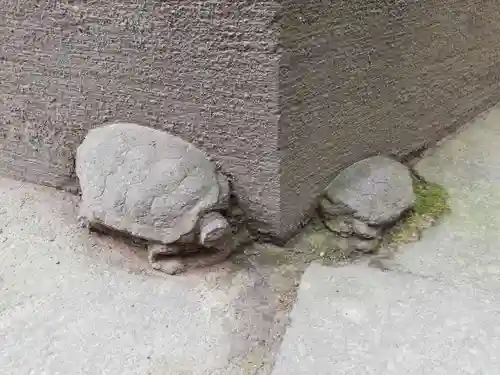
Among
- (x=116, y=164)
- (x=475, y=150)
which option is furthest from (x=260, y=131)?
(x=475, y=150)

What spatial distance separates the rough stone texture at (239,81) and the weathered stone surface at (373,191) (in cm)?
5

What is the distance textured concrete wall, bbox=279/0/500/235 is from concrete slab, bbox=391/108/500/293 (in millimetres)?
96

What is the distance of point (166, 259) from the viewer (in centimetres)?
150

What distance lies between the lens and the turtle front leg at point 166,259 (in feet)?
4.81

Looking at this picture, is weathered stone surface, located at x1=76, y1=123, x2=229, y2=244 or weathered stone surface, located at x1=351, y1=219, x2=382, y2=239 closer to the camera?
weathered stone surface, located at x1=76, y1=123, x2=229, y2=244

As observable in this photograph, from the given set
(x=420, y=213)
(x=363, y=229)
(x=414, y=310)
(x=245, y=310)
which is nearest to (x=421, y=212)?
(x=420, y=213)

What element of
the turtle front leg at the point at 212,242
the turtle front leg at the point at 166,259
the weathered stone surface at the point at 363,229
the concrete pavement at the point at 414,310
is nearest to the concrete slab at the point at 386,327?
the concrete pavement at the point at 414,310

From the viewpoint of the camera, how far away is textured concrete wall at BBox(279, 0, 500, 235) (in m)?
1.41

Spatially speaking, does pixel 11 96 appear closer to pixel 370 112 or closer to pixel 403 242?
pixel 370 112

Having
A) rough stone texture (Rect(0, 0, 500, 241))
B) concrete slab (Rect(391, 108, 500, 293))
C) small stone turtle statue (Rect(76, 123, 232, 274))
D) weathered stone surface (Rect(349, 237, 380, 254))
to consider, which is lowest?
concrete slab (Rect(391, 108, 500, 293))

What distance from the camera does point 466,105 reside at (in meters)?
2.20

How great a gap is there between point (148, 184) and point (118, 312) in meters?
0.33

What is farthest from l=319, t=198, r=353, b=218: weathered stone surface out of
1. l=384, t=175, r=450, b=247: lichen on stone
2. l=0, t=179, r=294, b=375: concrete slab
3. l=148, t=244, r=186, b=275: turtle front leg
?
l=148, t=244, r=186, b=275: turtle front leg

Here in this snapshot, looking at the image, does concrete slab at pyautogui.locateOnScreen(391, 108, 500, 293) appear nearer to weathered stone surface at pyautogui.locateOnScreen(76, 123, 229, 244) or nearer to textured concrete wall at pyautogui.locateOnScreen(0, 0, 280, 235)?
textured concrete wall at pyautogui.locateOnScreen(0, 0, 280, 235)
